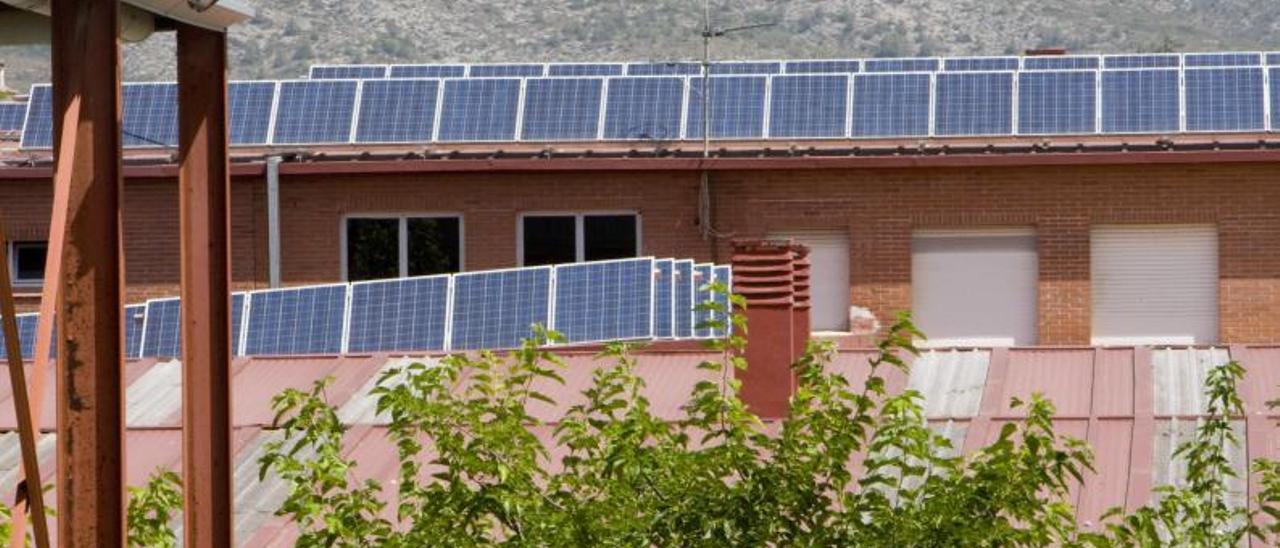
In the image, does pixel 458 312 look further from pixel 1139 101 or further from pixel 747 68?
pixel 747 68

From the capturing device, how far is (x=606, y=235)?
3697cm

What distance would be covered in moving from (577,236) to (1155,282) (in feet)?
28.6

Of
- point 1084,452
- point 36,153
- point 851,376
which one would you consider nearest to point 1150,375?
point 851,376

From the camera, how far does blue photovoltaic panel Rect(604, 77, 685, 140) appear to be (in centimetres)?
3709

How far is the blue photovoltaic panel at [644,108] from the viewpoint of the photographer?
37.1 m

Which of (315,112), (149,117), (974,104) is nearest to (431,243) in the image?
(315,112)

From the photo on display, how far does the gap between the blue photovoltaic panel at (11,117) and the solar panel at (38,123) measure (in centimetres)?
333

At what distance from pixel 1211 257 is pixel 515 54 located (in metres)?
85.9

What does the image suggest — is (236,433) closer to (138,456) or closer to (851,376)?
(138,456)

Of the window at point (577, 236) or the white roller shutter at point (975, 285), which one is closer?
the white roller shutter at point (975, 285)

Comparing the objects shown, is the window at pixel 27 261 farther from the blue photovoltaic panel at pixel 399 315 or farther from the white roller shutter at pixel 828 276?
the white roller shutter at pixel 828 276

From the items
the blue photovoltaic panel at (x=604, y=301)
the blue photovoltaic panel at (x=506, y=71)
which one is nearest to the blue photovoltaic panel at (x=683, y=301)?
the blue photovoltaic panel at (x=604, y=301)

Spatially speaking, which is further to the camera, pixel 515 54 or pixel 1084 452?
pixel 515 54

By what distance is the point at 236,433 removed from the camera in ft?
53.3
